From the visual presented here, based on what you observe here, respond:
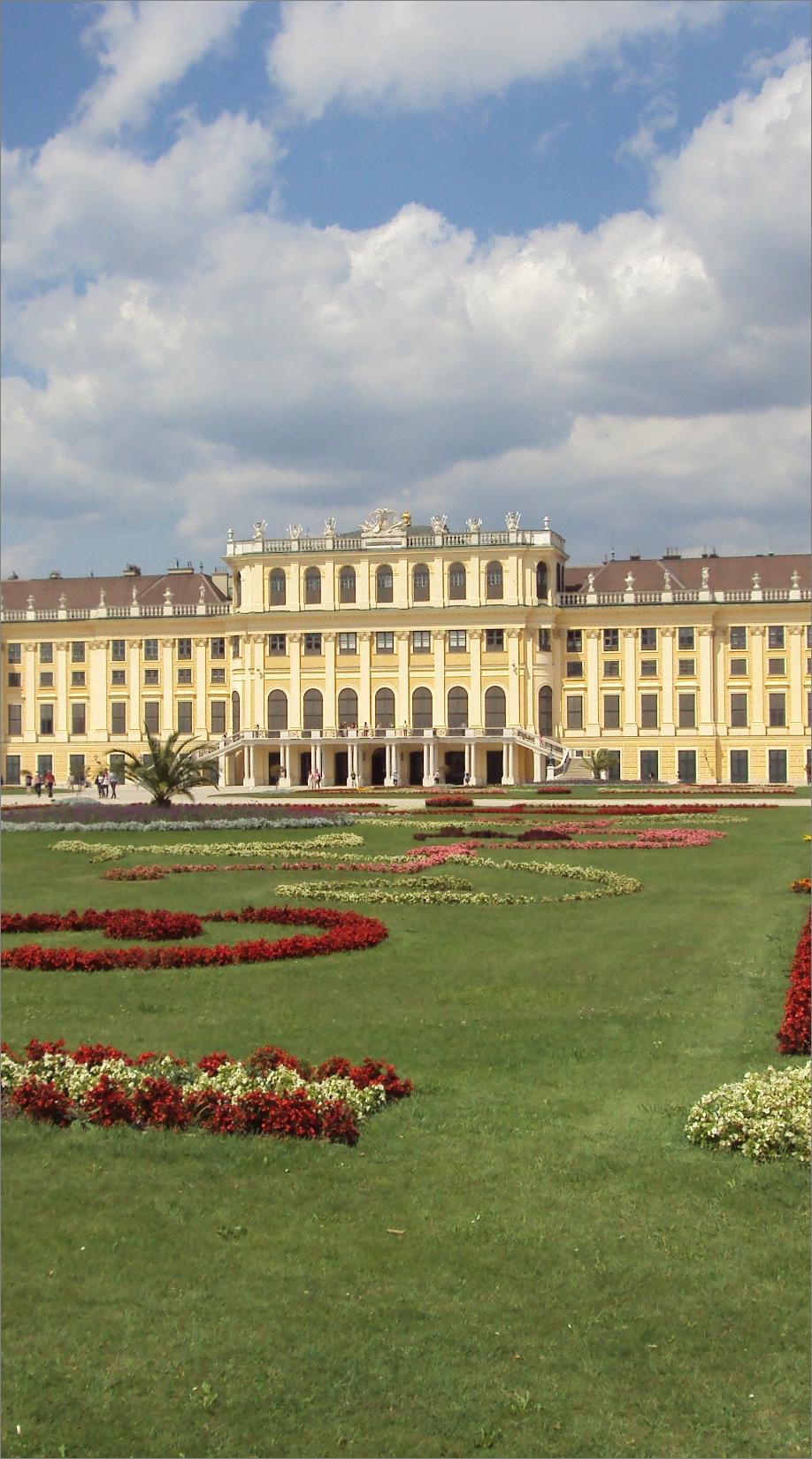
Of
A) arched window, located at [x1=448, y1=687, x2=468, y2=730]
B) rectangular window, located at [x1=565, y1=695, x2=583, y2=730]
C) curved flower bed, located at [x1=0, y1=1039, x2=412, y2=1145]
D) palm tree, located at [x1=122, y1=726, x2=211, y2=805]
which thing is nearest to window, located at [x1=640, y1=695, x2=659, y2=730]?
rectangular window, located at [x1=565, y1=695, x2=583, y2=730]

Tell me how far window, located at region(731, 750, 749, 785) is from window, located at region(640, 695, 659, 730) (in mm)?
4388

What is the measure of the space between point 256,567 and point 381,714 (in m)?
10.9

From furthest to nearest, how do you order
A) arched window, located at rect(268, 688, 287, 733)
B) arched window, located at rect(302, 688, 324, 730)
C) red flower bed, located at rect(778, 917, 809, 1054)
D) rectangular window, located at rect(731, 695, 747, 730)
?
arched window, located at rect(268, 688, 287, 733) < arched window, located at rect(302, 688, 324, 730) < rectangular window, located at rect(731, 695, 747, 730) < red flower bed, located at rect(778, 917, 809, 1054)

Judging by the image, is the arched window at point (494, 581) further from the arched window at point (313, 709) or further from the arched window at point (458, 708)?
the arched window at point (313, 709)

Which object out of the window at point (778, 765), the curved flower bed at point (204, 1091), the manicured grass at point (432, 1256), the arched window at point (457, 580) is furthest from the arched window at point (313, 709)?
the curved flower bed at point (204, 1091)

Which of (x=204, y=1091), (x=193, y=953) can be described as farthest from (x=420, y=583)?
(x=204, y=1091)

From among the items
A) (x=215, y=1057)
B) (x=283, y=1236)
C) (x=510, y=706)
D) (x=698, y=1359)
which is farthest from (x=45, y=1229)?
(x=510, y=706)

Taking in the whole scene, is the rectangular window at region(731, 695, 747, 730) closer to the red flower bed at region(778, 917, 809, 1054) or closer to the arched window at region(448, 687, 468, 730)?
the arched window at region(448, 687, 468, 730)

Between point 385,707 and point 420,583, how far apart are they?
699cm

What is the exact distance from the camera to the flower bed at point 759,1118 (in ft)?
29.8

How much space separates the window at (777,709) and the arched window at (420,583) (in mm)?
18985

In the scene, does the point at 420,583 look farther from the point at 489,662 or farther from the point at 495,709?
the point at 495,709

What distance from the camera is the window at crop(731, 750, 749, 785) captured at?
73.1 metres

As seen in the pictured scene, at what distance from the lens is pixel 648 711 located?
74.5 metres
